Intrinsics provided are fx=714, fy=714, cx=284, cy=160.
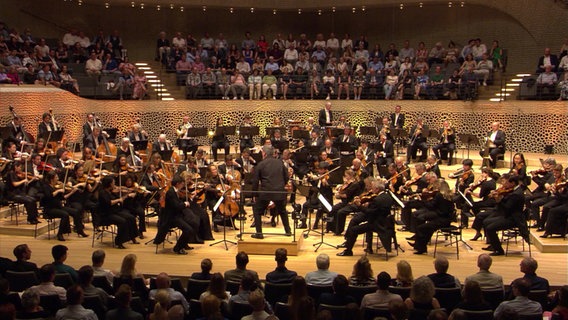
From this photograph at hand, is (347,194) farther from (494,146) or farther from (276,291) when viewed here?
(494,146)

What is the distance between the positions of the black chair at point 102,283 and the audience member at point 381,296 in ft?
10.1

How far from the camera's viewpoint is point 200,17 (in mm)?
28672

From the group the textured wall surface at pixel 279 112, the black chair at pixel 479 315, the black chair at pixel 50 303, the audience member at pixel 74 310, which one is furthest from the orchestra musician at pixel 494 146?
the audience member at pixel 74 310

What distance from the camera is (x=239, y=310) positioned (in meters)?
7.63

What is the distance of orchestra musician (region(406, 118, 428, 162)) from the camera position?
1975cm

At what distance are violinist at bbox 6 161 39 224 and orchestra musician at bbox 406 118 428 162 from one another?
1054 centimetres

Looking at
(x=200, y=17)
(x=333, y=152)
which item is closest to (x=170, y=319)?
(x=333, y=152)

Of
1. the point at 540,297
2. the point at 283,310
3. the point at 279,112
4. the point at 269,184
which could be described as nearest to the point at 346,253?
the point at 269,184

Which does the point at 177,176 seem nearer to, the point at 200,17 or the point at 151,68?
the point at 151,68

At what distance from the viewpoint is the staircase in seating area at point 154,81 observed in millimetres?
24311

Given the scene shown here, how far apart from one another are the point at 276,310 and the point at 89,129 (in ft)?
42.3

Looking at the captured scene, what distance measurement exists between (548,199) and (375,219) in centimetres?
375

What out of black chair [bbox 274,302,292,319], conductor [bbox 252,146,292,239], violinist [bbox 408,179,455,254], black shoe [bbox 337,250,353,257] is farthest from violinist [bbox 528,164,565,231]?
black chair [bbox 274,302,292,319]

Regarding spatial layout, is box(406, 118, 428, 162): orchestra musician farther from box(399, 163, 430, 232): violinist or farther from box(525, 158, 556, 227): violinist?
box(399, 163, 430, 232): violinist
